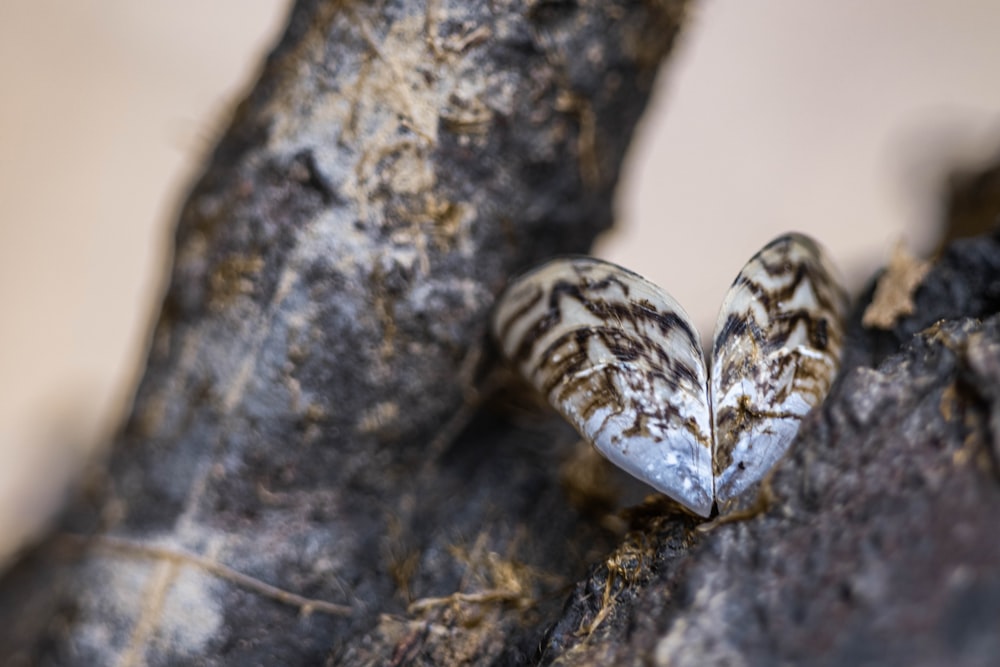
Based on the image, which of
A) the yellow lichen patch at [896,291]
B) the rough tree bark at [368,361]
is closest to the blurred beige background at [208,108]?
the yellow lichen patch at [896,291]

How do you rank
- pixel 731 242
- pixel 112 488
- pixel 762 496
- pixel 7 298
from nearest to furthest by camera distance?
pixel 762 496, pixel 112 488, pixel 7 298, pixel 731 242

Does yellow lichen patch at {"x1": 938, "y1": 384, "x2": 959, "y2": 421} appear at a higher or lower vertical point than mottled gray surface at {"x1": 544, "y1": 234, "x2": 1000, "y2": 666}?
higher

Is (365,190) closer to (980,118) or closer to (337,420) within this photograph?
(337,420)

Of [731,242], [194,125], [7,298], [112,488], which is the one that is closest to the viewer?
[112,488]

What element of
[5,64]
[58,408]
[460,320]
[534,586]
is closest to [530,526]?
[534,586]

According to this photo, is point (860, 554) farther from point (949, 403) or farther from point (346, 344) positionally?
point (346, 344)

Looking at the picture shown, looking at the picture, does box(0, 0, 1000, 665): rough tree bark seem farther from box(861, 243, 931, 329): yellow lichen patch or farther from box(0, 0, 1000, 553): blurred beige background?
box(0, 0, 1000, 553): blurred beige background

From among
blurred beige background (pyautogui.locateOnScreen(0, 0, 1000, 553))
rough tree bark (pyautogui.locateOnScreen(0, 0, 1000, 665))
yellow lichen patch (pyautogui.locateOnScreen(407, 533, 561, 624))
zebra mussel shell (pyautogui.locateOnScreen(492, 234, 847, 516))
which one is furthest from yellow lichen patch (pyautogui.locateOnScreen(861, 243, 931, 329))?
blurred beige background (pyautogui.locateOnScreen(0, 0, 1000, 553))
